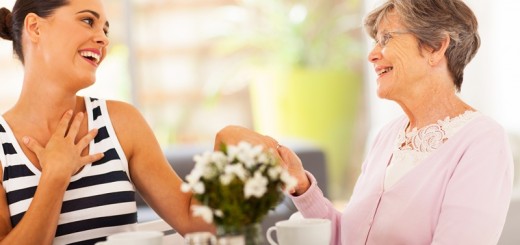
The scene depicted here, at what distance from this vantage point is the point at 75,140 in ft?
6.26

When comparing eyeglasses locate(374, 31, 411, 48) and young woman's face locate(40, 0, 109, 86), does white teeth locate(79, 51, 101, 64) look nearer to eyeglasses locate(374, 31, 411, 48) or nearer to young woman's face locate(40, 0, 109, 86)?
young woman's face locate(40, 0, 109, 86)

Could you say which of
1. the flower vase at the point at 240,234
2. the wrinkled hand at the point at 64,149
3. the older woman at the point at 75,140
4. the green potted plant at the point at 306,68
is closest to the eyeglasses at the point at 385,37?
the older woman at the point at 75,140

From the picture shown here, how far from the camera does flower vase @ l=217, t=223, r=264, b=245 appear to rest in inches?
49.6

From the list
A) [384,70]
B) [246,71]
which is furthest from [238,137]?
[246,71]

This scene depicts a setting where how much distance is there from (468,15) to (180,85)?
14.6 feet

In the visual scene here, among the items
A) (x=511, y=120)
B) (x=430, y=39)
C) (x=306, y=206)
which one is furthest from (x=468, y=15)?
A: (x=511, y=120)

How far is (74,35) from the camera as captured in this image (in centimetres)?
188

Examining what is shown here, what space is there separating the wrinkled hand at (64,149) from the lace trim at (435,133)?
766 millimetres

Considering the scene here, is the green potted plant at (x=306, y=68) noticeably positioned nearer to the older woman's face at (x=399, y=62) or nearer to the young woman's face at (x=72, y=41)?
the older woman's face at (x=399, y=62)

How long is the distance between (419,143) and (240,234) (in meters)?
0.77

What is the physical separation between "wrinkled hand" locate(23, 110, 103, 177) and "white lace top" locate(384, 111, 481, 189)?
2.37 ft

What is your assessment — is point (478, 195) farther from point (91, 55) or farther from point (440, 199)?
point (91, 55)

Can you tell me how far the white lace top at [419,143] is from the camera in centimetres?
184

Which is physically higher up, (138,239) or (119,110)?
(119,110)
